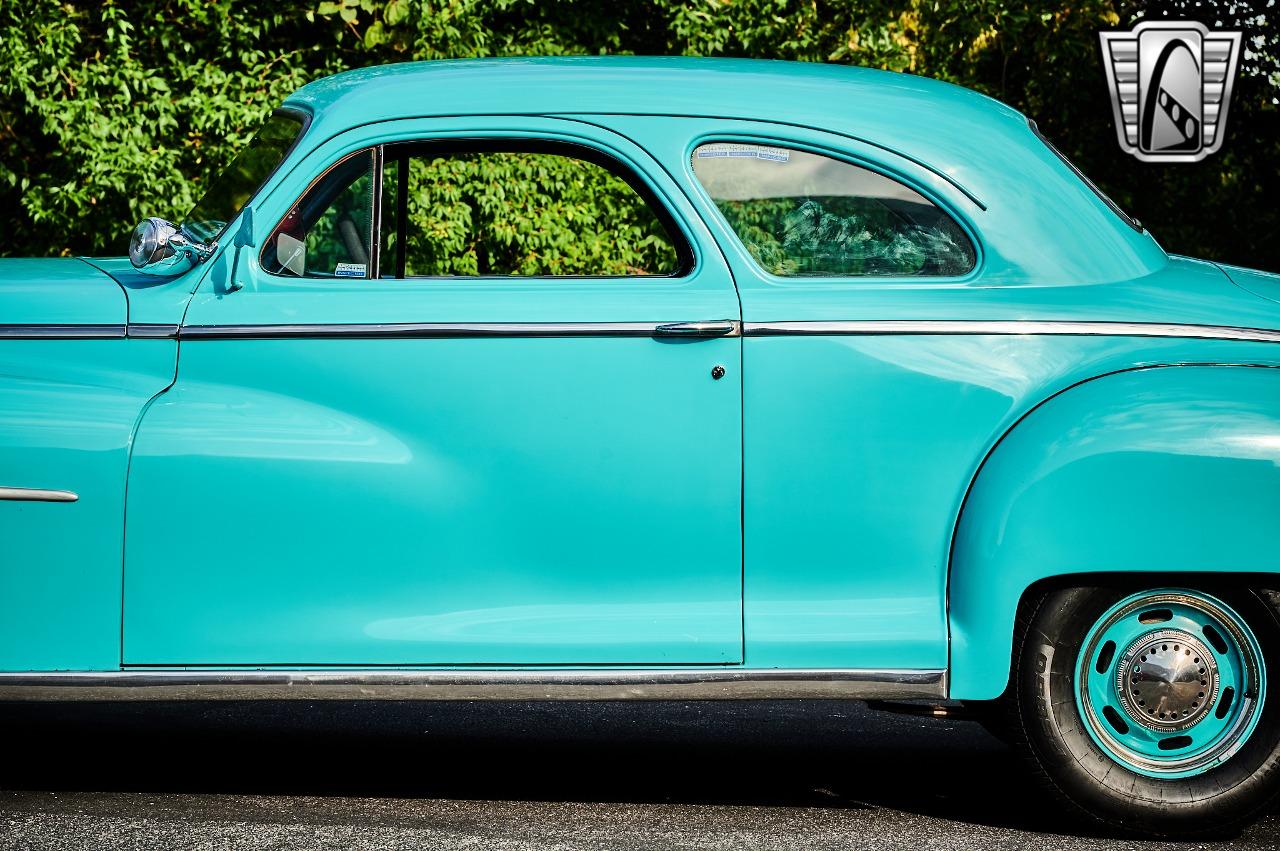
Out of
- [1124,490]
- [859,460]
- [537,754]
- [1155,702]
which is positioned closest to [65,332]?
[859,460]

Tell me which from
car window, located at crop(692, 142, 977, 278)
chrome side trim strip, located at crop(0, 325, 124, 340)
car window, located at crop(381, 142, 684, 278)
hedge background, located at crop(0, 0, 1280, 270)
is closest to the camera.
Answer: chrome side trim strip, located at crop(0, 325, 124, 340)

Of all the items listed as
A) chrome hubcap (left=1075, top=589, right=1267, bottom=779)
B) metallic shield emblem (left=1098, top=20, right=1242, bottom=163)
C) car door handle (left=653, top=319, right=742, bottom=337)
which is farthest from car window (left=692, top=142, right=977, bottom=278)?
metallic shield emblem (left=1098, top=20, right=1242, bottom=163)

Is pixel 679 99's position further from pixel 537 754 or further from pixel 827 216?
pixel 537 754

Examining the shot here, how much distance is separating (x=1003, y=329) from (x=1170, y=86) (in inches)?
339

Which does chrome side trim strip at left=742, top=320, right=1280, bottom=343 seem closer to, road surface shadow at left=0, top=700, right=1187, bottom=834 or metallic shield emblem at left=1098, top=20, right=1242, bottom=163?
road surface shadow at left=0, top=700, right=1187, bottom=834

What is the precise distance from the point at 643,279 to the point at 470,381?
500 mm

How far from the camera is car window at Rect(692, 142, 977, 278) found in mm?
4164

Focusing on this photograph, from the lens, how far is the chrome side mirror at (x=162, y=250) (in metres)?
4.09

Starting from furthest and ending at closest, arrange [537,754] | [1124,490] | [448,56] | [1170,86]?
[1170,86]
[448,56]
[537,754]
[1124,490]

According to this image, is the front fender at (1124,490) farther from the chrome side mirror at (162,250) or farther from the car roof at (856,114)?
the chrome side mirror at (162,250)

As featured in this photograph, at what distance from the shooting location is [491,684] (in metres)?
4.00

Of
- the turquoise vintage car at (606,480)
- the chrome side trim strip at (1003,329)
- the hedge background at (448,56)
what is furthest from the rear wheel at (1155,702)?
the hedge background at (448,56)

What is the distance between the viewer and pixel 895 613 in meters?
4.02

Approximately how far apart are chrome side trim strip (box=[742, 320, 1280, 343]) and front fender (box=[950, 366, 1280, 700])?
0.34 ft
